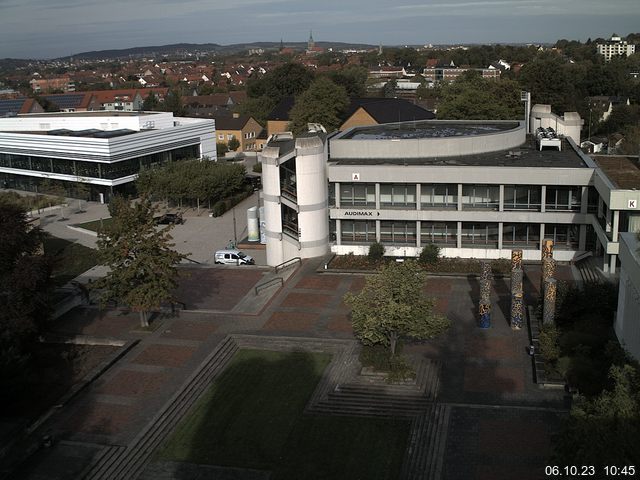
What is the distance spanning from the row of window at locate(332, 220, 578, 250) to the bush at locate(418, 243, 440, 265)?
176 centimetres

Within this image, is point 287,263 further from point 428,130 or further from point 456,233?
point 428,130

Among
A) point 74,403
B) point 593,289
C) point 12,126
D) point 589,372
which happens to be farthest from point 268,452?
point 12,126

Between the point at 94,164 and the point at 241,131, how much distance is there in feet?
110

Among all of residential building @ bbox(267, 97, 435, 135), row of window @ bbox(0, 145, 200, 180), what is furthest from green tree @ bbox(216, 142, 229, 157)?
row of window @ bbox(0, 145, 200, 180)

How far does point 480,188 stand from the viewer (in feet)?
133

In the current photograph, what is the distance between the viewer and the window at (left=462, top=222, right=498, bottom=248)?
41.0 m

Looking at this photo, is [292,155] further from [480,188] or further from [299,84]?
[299,84]

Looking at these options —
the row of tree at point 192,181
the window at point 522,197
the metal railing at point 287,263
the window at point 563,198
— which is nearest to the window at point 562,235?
the window at point 563,198

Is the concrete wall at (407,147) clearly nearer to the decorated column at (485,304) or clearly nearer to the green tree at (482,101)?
the decorated column at (485,304)

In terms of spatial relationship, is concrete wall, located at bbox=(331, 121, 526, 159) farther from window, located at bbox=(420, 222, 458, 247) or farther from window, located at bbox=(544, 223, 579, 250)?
window, located at bbox=(544, 223, 579, 250)

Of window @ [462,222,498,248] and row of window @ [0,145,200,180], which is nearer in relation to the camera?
window @ [462,222,498,248]

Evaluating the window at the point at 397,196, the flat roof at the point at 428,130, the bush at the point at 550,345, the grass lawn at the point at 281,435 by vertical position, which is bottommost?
the grass lawn at the point at 281,435

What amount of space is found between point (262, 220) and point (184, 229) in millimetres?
9786

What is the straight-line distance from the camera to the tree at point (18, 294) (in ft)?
78.1
